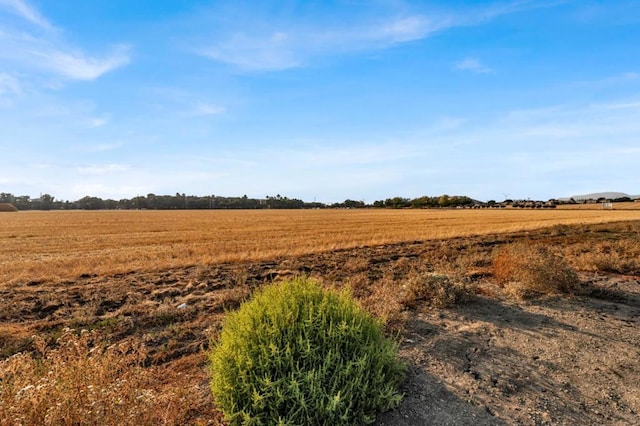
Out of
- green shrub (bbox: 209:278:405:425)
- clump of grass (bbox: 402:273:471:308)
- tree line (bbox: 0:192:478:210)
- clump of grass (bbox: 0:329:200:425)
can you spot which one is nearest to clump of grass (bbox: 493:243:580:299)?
clump of grass (bbox: 402:273:471:308)

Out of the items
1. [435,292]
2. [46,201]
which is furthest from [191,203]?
[435,292]

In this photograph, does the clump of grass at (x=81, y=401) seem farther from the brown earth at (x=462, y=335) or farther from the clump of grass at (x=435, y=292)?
the clump of grass at (x=435, y=292)

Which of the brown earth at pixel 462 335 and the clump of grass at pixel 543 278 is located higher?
the clump of grass at pixel 543 278

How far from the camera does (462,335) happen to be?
5.73 m

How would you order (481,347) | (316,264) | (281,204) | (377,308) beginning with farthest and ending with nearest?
(281,204) → (316,264) → (377,308) → (481,347)

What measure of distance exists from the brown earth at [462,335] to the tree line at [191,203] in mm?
119555

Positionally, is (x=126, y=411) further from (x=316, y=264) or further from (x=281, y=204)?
(x=281, y=204)

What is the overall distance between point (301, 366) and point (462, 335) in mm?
3334

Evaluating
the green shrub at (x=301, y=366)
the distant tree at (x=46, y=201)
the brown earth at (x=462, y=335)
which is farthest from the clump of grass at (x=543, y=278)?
the distant tree at (x=46, y=201)

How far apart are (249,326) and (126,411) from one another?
3.88 feet

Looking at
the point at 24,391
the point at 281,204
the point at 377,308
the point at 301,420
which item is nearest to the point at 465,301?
the point at 377,308

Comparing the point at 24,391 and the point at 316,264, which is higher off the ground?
the point at 24,391

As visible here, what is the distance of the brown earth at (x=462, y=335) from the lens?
3904 mm

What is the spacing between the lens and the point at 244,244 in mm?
21422
